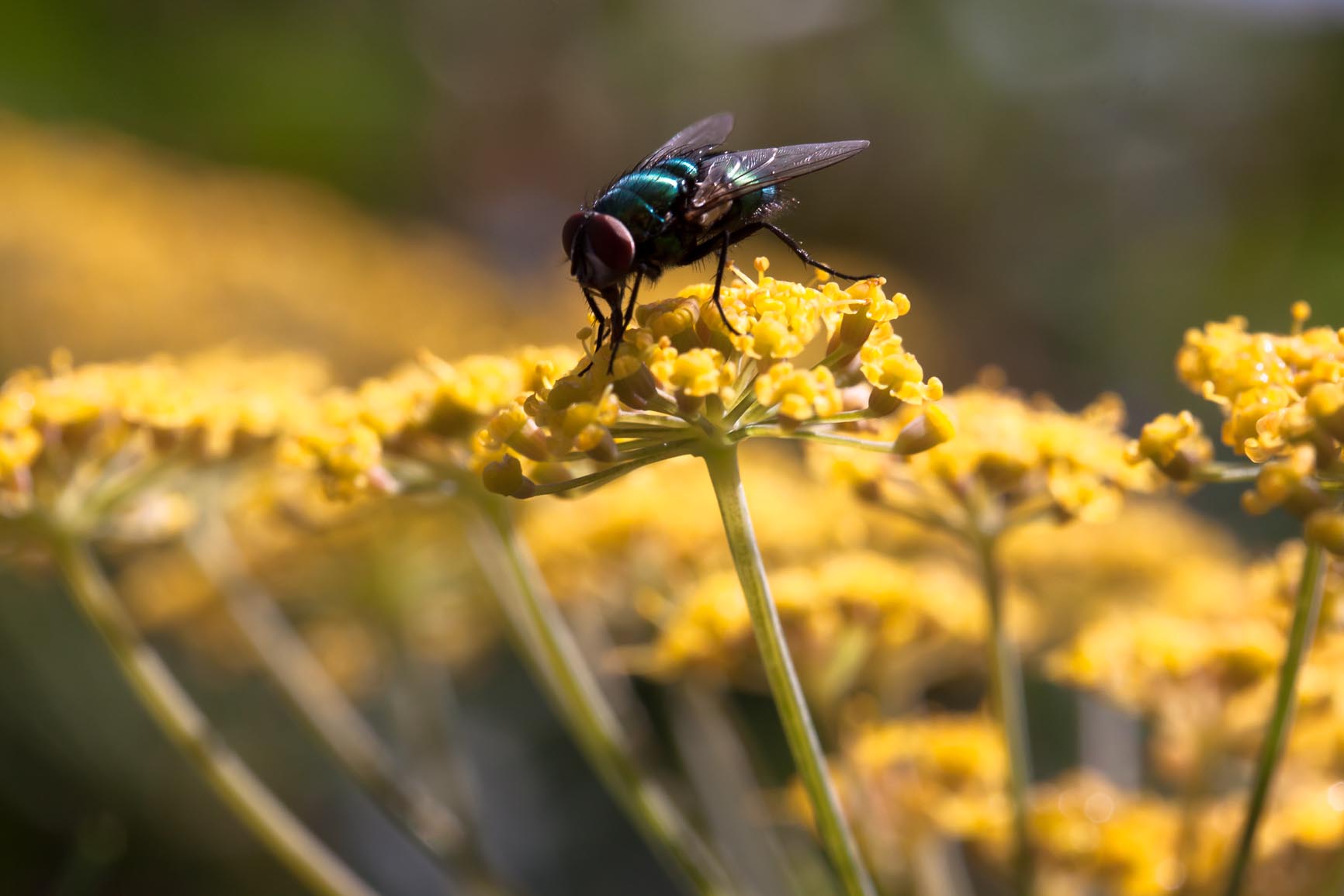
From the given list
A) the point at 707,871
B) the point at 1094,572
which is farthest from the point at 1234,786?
the point at 707,871

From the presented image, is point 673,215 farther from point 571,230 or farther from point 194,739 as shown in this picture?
point 194,739

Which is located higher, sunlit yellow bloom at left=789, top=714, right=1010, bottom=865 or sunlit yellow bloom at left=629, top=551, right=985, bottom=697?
sunlit yellow bloom at left=629, top=551, right=985, bottom=697

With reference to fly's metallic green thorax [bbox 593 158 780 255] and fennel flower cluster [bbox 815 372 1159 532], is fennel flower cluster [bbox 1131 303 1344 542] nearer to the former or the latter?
fennel flower cluster [bbox 815 372 1159 532]

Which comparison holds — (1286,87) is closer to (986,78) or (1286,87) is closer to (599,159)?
(986,78)

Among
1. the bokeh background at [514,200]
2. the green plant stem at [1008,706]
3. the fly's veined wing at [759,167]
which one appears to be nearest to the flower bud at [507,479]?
the fly's veined wing at [759,167]

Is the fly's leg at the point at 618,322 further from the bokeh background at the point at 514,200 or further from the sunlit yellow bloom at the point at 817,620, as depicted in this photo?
the bokeh background at the point at 514,200

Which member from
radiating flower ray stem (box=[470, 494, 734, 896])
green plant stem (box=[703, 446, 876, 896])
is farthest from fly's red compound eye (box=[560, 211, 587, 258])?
green plant stem (box=[703, 446, 876, 896])

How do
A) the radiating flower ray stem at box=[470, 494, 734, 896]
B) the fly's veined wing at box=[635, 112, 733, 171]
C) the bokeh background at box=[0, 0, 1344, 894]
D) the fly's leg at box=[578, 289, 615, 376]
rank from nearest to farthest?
1. the fly's leg at box=[578, 289, 615, 376]
2. the radiating flower ray stem at box=[470, 494, 734, 896]
3. the fly's veined wing at box=[635, 112, 733, 171]
4. the bokeh background at box=[0, 0, 1344, 894]
